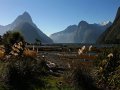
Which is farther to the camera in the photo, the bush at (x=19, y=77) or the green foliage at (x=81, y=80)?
the bush at (x=19, y=77)

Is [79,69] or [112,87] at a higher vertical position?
[79,69]

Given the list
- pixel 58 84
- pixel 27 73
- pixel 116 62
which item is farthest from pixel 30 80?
pixel 116 62

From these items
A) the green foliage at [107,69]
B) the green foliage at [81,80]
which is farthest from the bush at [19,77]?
the green foliage at [107,69]

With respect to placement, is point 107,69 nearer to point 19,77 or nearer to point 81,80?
point 81,80

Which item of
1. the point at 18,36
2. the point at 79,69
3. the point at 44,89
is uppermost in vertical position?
the point at 18,36

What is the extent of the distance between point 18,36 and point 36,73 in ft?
42.1

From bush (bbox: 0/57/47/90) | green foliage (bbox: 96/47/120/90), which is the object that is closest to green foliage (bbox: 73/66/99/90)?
green foliage (bbox: 96/47/120/90)

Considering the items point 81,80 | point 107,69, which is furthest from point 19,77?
point 107,69

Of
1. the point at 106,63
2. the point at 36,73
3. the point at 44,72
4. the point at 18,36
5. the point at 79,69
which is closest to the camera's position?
the point at 79,69

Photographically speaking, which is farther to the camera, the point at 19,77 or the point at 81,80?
the point at 19,77

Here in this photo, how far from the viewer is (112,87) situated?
47.4 feet

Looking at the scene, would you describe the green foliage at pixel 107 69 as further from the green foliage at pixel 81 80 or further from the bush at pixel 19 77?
the bush at pixel 19 77

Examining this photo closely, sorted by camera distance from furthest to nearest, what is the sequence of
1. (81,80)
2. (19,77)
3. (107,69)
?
1. (19,77)
2. (107,69)
3. (81,80)

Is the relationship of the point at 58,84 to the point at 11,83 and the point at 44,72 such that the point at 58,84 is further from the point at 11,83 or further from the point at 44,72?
the point at 44,72
